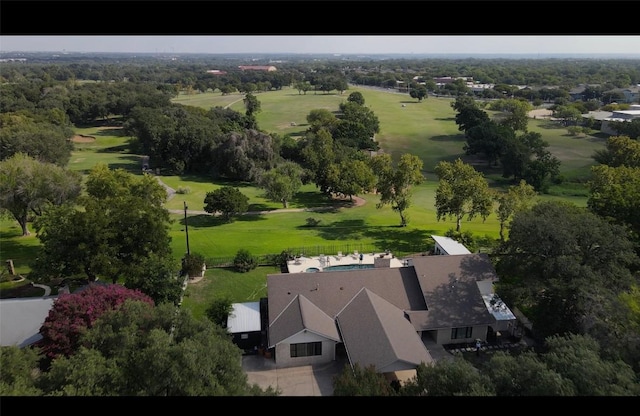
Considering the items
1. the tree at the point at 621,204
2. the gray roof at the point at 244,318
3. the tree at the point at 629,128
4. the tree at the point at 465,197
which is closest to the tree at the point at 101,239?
the gray roof at the point at 244,318

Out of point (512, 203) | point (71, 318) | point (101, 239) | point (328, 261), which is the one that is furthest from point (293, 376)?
point (512, 203)

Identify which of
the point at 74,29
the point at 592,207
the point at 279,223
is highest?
the point at 74,29

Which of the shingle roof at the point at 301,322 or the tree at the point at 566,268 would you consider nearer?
the tree at the point at 566,268

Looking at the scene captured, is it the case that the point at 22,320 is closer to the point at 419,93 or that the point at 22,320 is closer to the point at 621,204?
the point at 621,204

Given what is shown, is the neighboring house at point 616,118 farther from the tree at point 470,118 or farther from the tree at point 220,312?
the tree at point 220,312

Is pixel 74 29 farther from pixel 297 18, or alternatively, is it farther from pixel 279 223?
pixel 279 223

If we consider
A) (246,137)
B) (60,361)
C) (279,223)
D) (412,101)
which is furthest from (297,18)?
(412,101)
